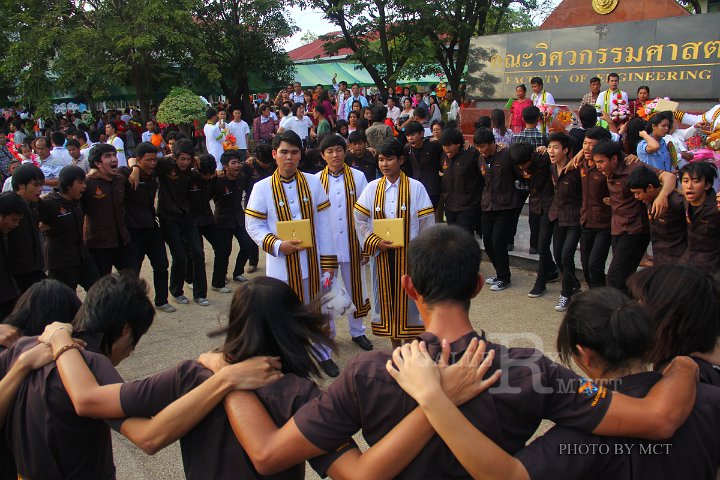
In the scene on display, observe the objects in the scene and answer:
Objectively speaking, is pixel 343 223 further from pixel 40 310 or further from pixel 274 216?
pixel 40 310

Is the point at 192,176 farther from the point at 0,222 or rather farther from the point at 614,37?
the point at 614,37

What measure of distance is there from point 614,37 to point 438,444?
38.1 ft

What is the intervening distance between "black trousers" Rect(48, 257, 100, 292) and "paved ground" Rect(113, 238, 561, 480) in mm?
761

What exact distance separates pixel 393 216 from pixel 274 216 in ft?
3.18

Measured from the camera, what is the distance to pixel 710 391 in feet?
6.02

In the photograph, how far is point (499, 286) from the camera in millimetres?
6926

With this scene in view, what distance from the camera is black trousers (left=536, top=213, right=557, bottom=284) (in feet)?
21.2

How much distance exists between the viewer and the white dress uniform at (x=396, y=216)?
4.95m

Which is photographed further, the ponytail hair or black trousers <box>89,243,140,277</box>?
black trousers <box>89,243,140,277</box>

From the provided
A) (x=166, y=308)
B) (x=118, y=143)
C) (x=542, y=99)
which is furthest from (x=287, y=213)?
(x=118, y=143)

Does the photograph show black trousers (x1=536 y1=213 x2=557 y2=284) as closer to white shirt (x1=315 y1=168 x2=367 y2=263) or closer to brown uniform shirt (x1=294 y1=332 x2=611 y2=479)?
white shirt (x1=315 y1=168 x2=367 y2=263)

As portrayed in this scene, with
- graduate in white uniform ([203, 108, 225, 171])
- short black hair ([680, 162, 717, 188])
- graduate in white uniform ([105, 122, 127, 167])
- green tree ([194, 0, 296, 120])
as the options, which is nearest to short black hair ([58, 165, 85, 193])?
short black hair ([680, 162, 717, 188])

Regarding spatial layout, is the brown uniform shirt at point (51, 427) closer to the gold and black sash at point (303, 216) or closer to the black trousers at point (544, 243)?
the gold and black sash at point (303, 216)

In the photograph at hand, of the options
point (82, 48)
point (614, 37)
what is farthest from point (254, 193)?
point (82, 48)
